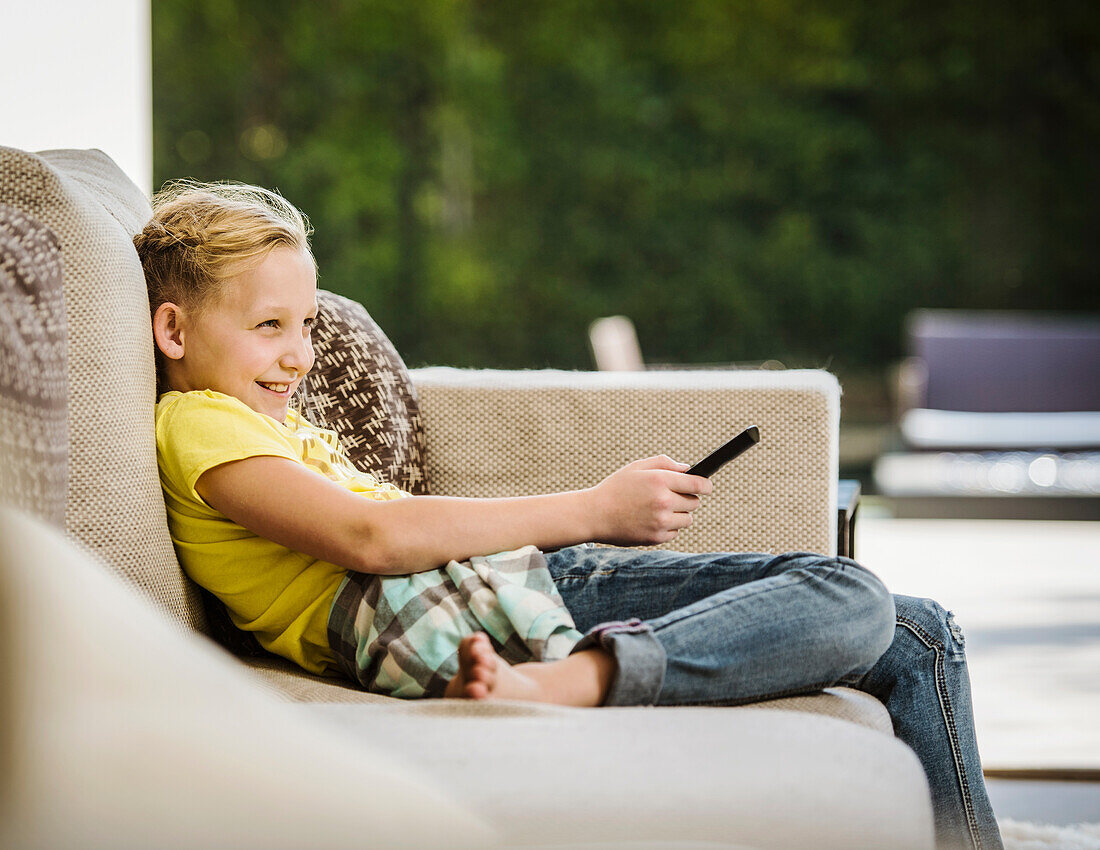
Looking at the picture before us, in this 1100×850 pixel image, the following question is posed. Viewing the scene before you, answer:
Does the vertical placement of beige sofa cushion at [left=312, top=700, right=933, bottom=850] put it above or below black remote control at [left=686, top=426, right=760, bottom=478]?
below

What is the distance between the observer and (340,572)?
117 centimetres

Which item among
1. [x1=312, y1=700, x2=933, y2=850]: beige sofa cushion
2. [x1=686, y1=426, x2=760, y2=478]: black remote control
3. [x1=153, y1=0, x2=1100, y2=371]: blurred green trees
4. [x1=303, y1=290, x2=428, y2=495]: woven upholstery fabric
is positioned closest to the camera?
[x1=312, y1=700, x2=933, y2=850]: beige sofa cushion

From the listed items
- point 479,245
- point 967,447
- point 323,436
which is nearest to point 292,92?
point 479,245

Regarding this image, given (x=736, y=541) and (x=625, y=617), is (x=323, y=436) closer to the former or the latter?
(x=625, y=617)

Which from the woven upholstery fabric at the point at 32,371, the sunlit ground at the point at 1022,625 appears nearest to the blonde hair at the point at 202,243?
the woven upholstery fabric at the point at 32,371

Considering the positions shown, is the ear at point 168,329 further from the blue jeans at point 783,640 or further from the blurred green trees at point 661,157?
the blurred green trees at point 661,157

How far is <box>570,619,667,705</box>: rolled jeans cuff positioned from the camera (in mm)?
971

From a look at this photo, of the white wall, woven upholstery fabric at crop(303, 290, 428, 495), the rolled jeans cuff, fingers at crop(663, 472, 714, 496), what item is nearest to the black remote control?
fingers at crop(663, 472, 714, 496)

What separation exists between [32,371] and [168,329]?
1.12 feet

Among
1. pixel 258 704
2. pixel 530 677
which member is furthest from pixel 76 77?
pixel 258 704

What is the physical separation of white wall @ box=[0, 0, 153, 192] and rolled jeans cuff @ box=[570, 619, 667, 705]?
1.23m

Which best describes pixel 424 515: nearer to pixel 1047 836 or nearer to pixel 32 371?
pixel 32 371

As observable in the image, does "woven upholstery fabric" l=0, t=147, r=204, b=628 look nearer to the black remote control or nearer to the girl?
the girl

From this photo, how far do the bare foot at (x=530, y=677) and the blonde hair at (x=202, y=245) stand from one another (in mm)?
471
